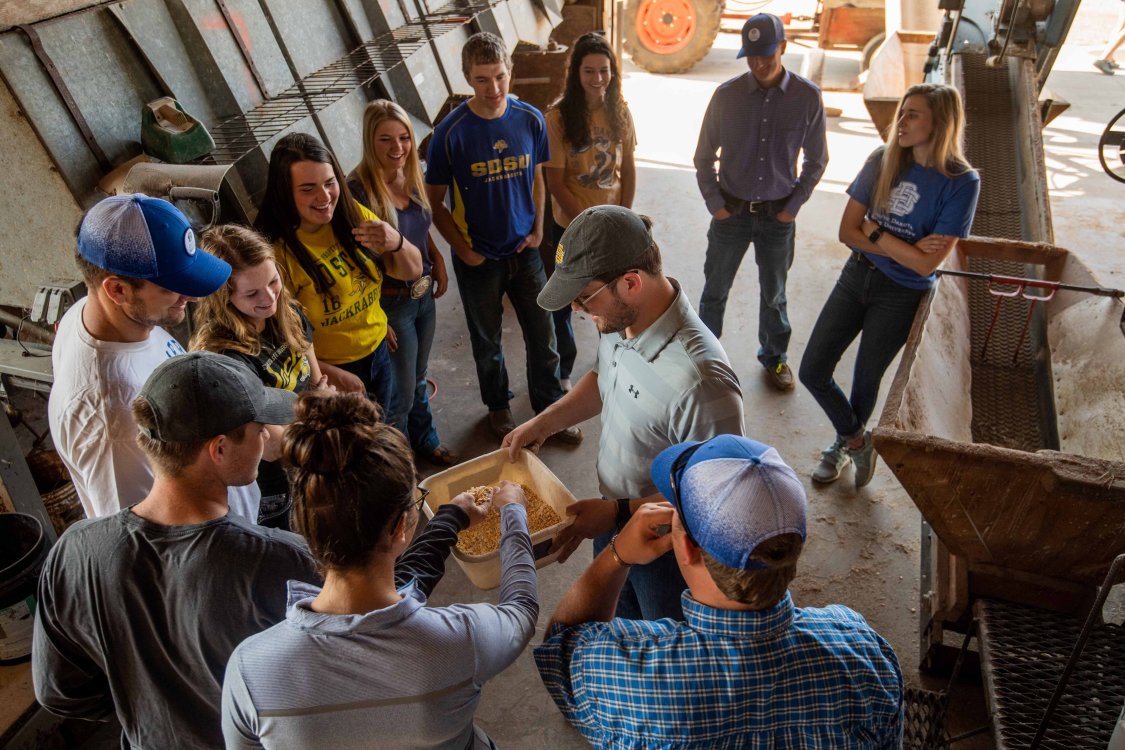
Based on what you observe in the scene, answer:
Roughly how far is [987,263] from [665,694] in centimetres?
451

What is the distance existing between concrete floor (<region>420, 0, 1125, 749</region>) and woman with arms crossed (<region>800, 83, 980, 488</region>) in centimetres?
39

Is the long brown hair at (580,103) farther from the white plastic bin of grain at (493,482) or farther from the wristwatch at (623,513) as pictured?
the wristwatch at (623,513)

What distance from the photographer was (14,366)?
105 inches

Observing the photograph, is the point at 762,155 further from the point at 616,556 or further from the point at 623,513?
the point at 616,556

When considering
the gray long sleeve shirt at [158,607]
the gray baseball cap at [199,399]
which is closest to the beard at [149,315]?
the gray baseball cap at [199,399]

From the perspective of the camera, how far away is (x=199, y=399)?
1.80 meters

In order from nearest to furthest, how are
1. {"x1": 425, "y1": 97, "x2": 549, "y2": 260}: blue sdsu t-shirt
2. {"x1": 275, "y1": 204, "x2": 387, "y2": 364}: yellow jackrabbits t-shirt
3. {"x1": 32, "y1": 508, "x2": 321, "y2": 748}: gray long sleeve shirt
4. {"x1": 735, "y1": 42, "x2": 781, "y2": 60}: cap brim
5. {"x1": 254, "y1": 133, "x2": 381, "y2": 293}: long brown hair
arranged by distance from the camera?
{"x1": 32, "y1": 508, "x2": 321, "y2": 748}: gray long sleeve shirt, {"x1": 254, "y1": 133, "x2": 381, "y2": 293}: long brown hair, {"x1": 275, "y1": 204, "x2": 387, "y2": 364}: yellow jackrabbits t-shirt, {"x1": 425, "y1": 97, "x2": 549, "y2": 260}: blue sdsu t-shirt, {"x1": 735, "y1": 42, "x2": 781, "y2": 60}: cap brim

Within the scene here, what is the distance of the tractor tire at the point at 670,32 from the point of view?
36.9 ft

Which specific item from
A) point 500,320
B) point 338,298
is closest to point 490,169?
point 500,320

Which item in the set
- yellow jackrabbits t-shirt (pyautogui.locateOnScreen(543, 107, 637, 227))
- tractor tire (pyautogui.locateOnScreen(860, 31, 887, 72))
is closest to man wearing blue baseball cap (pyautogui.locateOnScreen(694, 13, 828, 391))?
yellow jackrabbits t-shirt (pyautogui.locateOnScreen(543, 107, 637, 227))

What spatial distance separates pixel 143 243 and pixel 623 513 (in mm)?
1685

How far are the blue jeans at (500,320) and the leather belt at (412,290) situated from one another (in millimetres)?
475

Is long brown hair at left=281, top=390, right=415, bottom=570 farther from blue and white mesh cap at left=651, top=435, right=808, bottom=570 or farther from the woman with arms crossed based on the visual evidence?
the woman with arms crossed

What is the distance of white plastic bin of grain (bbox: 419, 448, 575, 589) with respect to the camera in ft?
9.57
